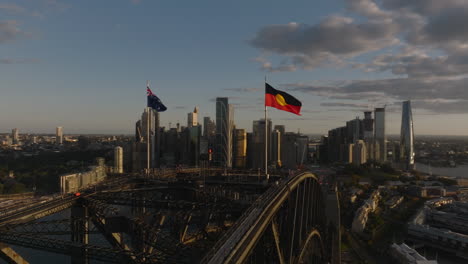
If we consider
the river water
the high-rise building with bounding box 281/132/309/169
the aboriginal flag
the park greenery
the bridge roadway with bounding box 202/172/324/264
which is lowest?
the river water

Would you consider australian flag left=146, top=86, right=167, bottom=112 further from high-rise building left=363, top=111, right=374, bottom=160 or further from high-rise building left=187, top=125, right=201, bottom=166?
high-rise building left=363, top=111, right=374, bottom=160

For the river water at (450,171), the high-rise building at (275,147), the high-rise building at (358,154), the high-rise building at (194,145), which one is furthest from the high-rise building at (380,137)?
the high-rise building at (194,145)

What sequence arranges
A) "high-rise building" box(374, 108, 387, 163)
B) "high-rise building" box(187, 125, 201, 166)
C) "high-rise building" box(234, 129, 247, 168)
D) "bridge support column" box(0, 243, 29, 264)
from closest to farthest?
"bridge support column" box(0, 243, 29, 264), "high-rise building" box(187, 125, 201, 166), "high-rise building" box(234, 129, 247, 168), "high-rise building" box(374, 108, 387, 163)

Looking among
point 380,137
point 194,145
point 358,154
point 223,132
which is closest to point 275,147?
point 223,132

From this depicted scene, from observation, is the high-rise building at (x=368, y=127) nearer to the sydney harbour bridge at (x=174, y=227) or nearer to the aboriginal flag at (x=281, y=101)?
the aboriginal flag at (x=281, y=101)

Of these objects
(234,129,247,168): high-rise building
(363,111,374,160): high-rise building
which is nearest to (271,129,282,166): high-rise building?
(234,129,247,168): high-rise building

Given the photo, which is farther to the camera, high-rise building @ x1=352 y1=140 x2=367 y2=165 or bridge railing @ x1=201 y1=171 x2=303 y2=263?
high-rise building @ x1=352 y1=140 x2=367 y2=165

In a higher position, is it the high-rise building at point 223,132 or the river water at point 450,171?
the high-rise building at point 223,132
